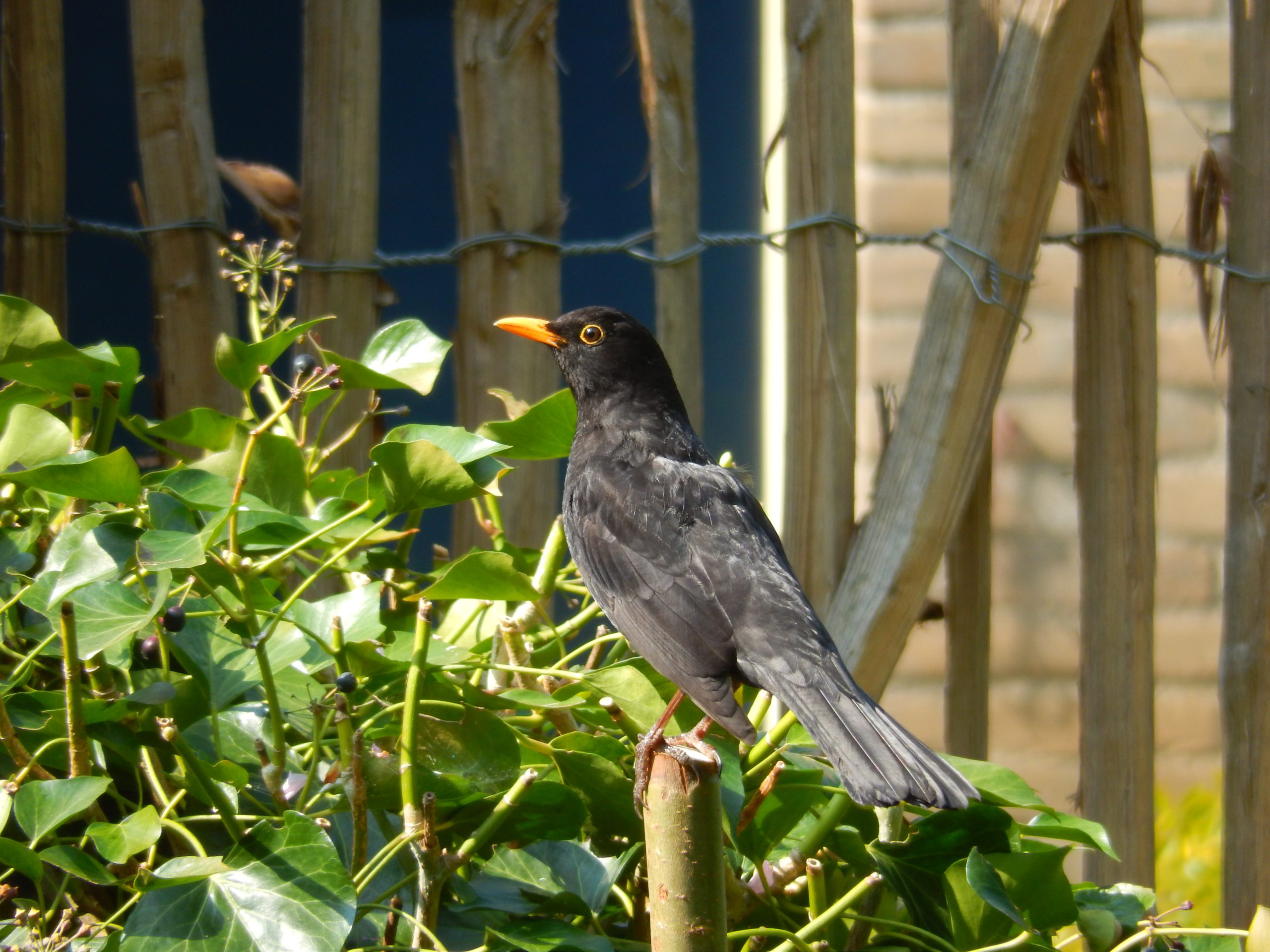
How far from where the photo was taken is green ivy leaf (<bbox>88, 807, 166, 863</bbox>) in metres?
1.10

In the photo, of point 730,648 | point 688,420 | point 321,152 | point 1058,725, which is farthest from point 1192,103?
point 730,648

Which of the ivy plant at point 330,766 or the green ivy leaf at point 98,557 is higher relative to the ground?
the green ivy leaf at point 98,557

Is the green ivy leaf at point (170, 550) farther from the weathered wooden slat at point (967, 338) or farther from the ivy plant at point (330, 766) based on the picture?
the weathered wooden slat at point (967, 338)

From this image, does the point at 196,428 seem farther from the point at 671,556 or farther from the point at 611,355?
the point at 611,355

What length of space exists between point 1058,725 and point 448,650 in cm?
403

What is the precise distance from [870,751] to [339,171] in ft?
5.78

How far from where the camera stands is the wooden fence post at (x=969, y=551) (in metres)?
2.56

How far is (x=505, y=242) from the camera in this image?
258 cm

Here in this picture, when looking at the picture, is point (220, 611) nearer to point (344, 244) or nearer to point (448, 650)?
point (448, 650)

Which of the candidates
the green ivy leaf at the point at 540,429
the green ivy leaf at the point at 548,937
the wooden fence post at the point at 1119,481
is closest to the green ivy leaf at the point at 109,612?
the green ivy leaf at the point at 548,937

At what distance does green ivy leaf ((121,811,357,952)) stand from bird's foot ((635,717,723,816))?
0.30 metres

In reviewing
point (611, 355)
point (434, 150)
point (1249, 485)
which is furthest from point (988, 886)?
point (434, 150)

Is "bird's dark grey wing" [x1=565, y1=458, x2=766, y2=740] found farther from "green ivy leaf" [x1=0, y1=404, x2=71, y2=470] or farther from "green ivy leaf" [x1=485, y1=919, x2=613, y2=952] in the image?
"green ivy leaf" [x1=0, y1=404, x2=71, y2=470]

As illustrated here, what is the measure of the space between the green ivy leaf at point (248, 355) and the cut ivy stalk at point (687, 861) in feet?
2.58
